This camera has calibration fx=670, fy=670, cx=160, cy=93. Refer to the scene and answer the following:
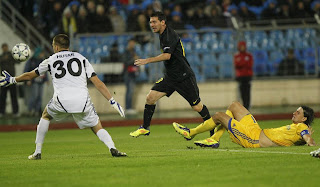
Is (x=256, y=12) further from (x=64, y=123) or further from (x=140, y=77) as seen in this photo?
(x=64, y=123)

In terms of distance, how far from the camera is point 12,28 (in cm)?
2461

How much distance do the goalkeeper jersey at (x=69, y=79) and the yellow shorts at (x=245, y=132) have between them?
2.59m

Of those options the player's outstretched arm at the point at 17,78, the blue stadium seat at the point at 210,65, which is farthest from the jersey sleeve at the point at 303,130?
the blue stadium seat at the point at 210,65

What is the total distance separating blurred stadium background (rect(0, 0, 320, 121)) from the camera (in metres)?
22.5

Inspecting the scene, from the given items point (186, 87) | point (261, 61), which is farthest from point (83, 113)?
point (261, 61)

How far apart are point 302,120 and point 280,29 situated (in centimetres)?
1273

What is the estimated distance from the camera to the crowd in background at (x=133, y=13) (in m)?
24.2

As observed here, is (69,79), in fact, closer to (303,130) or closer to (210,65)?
(303,130)

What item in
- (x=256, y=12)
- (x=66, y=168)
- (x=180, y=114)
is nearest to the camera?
(x=66, y=168)

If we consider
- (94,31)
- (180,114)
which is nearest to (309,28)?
(180,114)

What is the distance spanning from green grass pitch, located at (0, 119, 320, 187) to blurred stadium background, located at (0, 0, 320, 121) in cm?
926

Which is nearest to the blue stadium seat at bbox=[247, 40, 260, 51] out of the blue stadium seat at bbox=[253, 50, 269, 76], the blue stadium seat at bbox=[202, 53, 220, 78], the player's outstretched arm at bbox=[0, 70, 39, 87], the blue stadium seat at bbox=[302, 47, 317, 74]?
the blue stadium seat at bbox=[253, 50, 269, 76]

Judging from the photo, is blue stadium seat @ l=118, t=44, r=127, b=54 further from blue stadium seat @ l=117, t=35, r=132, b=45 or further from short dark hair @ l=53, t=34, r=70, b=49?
short dark hair @ l=53, t=34, r=70, b=49

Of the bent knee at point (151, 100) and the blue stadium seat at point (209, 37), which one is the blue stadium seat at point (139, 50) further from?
the bent knee at point (151, 100)
